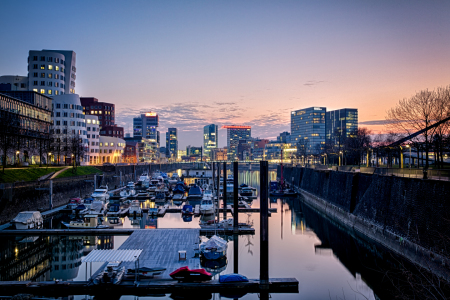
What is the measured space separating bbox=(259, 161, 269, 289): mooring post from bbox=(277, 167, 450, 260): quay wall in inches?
328

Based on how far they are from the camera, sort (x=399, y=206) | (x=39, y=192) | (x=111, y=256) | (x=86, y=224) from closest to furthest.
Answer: (x=111, y=256), (x=399, y=206), (x=86, y=224), (x=39, y=192)

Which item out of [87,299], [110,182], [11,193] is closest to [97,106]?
[110,182]

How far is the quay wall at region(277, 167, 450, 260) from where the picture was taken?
24.2m

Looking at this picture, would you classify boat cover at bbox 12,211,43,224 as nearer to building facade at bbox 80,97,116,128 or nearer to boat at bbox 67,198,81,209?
boat at bbox 67,198,81,209

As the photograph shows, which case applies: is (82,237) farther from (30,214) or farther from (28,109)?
(28,109)

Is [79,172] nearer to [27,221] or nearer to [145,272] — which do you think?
[27,221]

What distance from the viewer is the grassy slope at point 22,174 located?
47.7 metres

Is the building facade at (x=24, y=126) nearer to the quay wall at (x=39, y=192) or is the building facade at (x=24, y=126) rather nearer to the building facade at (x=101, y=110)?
the quay wall at (x=39, y=192)

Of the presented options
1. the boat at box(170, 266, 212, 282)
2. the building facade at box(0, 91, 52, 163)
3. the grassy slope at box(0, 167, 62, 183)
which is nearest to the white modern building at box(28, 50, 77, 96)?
the building facade at box(0, 91, 52, 163)

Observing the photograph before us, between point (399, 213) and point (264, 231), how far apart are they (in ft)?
49.0

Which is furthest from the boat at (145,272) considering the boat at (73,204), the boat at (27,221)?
the boat at (73,204)

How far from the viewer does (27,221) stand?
121ft

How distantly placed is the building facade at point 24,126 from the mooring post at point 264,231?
155 feet

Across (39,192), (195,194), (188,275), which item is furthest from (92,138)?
(188,275)
